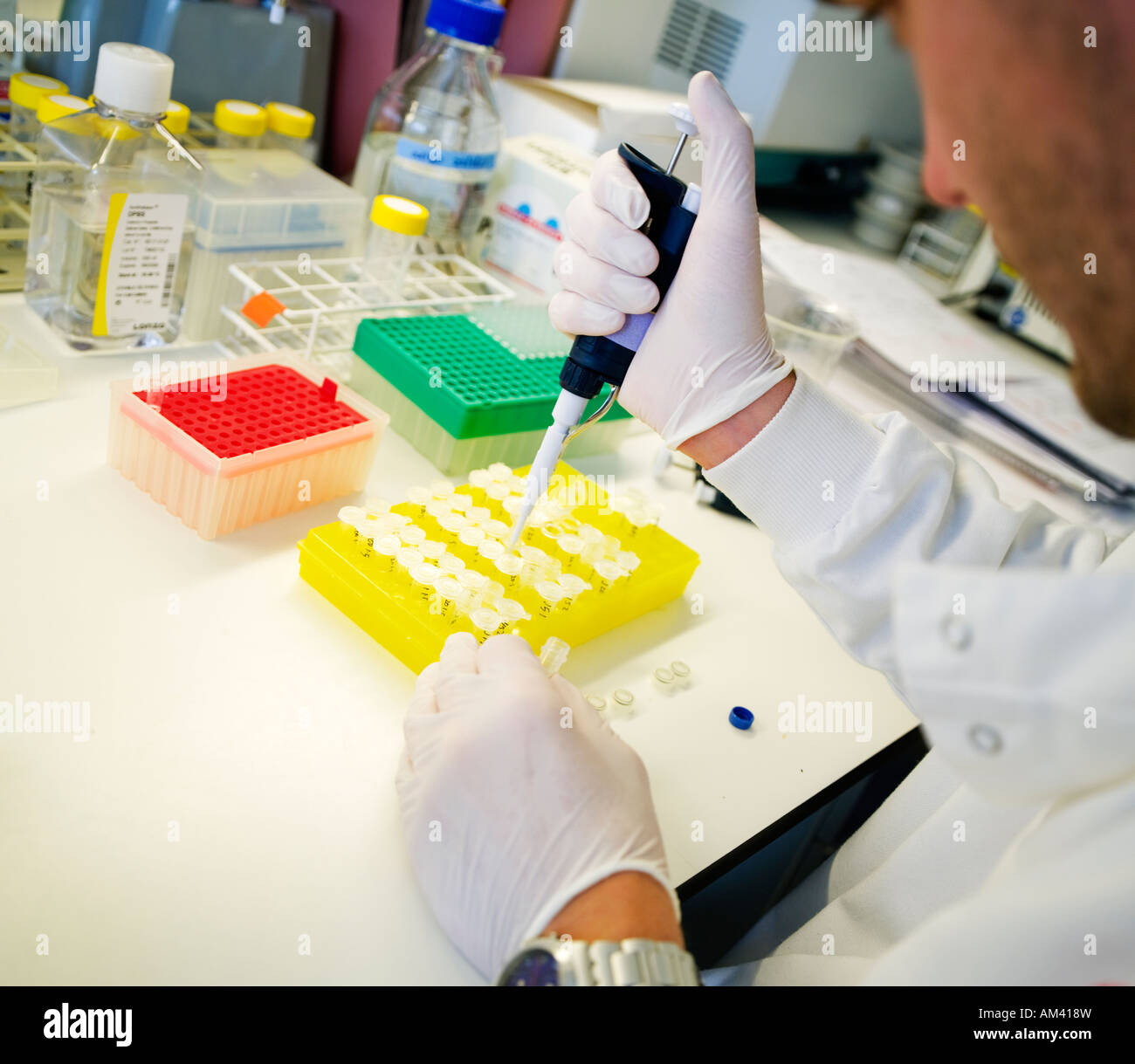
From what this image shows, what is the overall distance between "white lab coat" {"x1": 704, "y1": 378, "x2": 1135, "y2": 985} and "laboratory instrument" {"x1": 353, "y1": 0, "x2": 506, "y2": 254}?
847 millimetres

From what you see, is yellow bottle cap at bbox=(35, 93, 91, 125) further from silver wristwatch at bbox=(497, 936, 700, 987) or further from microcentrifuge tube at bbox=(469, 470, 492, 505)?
silver wristwatch at bbox=(497, 936, 700, 987)

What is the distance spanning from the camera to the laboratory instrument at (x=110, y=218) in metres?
1.22

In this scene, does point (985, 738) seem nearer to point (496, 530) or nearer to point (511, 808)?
point (511, 808)

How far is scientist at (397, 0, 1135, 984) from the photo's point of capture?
67 centimetres

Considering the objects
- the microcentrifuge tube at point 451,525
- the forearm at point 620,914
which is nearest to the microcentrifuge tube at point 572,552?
the microcentrifuge tube at point 451,525

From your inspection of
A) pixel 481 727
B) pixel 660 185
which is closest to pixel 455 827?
pixel 481 727

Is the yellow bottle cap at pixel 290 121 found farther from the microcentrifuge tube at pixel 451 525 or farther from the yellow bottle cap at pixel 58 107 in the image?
the microcentrifuge tube at pixel 451 525

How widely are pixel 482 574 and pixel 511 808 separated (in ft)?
1.02

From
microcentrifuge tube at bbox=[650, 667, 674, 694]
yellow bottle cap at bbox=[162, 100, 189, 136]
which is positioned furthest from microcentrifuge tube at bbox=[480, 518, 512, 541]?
yellow bottle cap at bbox=[162, 100, 189, 136]

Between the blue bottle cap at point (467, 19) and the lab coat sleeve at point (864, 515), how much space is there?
842 millimetres

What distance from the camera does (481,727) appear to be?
32.9 inches

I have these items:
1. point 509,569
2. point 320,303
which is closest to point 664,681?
point 509,569

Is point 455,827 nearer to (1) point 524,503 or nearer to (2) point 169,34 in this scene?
(1) point 524,503

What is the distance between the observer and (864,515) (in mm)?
983
